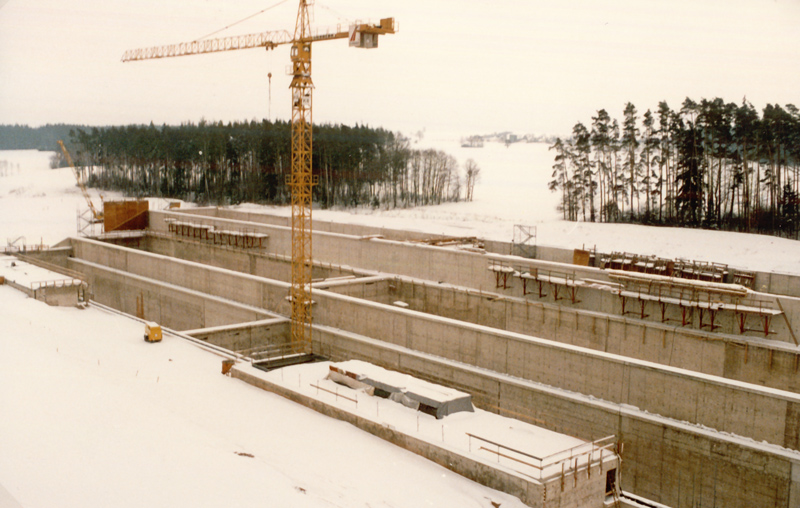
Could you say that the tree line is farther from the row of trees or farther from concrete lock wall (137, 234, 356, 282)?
the row of trees

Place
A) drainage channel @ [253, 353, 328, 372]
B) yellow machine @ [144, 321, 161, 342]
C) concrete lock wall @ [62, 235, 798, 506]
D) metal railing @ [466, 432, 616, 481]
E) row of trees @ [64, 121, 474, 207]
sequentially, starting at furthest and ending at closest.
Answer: row of trees @ [64, 121, 474, 207], yellow machine @ [144, 321, 161, 342], drainage channel @ [253, 353, 328, 372], concrete lock wall @ [62, 235, 798, 506], metal railing @ [466, 432, 616, 481]

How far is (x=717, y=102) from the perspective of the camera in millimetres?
49719

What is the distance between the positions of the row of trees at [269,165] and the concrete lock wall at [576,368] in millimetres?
51522

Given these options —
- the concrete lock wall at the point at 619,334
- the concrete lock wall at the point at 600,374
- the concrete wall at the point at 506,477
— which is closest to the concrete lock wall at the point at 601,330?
the concrete lock wall at the point at 619,334

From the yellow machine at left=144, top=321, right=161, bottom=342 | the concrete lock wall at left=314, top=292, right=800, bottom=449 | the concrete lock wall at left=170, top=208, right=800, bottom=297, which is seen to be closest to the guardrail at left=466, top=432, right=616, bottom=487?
the concrete lock wall at left=314, top=292, right=800, bottom=449

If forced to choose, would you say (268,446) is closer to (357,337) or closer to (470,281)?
(357,337)

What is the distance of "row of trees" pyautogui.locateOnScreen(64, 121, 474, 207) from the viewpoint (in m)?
81.8

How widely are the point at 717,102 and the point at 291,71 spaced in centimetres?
3373

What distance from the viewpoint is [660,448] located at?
1883cm

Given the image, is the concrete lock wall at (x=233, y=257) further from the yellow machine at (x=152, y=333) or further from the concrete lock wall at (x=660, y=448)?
the concrete lock wall at (x=660, y=448)

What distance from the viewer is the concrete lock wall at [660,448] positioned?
1711cm

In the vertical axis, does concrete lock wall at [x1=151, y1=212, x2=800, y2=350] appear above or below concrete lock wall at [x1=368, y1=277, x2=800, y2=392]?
above

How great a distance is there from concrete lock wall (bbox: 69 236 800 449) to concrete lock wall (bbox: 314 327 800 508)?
0.43m

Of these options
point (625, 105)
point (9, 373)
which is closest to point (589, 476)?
point (9, 373)
